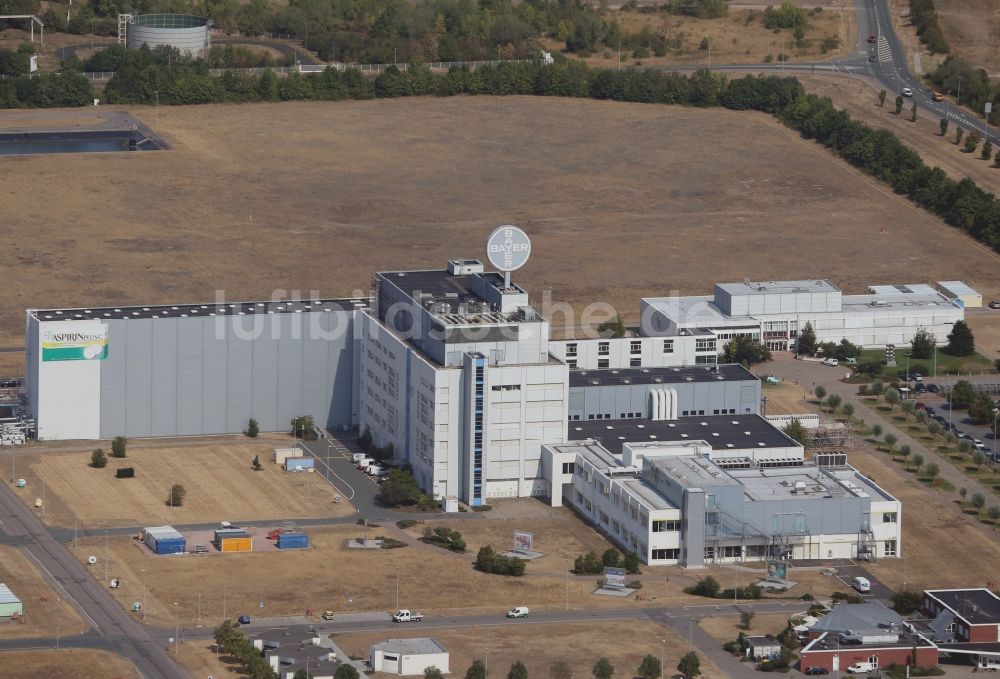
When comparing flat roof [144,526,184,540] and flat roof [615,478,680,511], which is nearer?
flat roof [144,526,184,540]

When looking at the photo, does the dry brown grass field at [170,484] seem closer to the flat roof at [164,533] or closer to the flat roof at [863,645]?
the flat roof at [164,533]

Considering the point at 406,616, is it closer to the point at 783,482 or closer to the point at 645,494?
the point at 645,494

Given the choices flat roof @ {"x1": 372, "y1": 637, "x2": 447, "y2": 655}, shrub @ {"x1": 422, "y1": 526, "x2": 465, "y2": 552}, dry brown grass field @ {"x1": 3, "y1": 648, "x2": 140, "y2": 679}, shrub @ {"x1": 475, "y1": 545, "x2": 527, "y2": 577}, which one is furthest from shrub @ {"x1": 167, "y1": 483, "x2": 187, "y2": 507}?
flat roof @ {"x1": 372, "y1": 637, "x2": 447, "y2": 655}

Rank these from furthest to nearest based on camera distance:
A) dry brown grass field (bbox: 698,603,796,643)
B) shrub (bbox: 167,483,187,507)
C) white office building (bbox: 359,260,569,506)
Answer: white office building (bbox: 359,260,569,506) < shrub (bbox: 167,483,187,507) < dry brown grass field (bbox: 698,603,796,643)

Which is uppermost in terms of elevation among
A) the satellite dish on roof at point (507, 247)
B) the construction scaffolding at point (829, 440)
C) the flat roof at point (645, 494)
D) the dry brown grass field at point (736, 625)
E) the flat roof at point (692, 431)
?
the satellite dish on roof at point (507, 247)

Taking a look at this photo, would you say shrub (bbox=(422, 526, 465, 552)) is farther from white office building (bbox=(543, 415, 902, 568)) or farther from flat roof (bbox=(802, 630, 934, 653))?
flat roof (bbox=(802, 630, 934, 653))

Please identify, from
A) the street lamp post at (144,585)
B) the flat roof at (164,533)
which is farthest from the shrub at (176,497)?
the street lamp post at (144,585)

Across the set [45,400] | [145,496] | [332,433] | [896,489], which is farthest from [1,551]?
[896,489]
